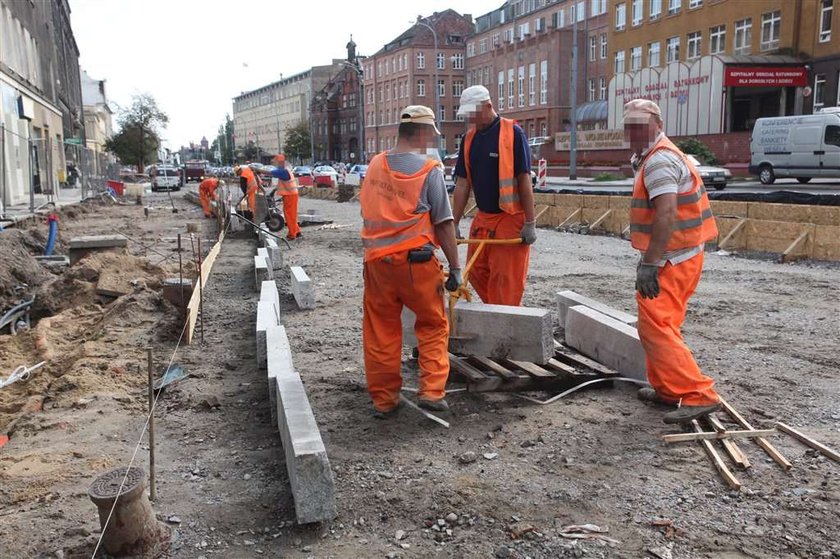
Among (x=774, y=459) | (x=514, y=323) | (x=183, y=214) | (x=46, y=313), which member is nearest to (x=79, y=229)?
(x=183, y=214)

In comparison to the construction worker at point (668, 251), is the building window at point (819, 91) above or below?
above

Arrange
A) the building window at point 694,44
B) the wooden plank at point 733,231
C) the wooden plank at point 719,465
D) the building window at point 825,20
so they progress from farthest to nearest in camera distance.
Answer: the building window at point 694,44, the building window at point 825,20, the wooden plank at point 733,231, the wooden plank at point 719,465

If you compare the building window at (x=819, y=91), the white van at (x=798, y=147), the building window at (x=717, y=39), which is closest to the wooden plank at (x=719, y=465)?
the white van at (x=798, y=147)

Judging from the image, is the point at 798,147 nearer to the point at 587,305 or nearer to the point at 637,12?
the point at 587,305

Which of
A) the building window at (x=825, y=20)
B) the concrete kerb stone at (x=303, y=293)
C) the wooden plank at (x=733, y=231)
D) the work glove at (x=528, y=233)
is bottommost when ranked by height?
the concrete kerb stone at (x=303, y=293)

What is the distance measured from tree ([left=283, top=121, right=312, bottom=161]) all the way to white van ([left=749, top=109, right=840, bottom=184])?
79.2 metres

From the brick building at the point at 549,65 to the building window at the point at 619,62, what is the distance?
8.82 feet

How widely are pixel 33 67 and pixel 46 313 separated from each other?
95.5 ft

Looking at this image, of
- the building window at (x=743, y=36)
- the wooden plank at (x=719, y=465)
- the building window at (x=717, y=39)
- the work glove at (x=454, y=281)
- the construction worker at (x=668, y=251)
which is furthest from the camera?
the building window at (x=717, y=39)

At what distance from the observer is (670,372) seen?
4188 mm

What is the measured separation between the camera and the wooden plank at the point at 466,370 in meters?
4.87

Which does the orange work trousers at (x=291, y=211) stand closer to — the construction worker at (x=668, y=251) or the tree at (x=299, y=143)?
the construction worker at (x=668, y=251)

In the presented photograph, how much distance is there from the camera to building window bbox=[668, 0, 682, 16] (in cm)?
4425

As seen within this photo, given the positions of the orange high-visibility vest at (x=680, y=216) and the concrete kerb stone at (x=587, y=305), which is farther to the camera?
the concrete kerb stone at (x=587, y=305)
